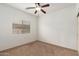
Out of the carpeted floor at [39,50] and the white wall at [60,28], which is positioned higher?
the white wall at [60,28]

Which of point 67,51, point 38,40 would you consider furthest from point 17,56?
point 67,51

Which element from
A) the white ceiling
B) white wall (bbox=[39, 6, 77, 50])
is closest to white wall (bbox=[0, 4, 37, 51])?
the white ceiling

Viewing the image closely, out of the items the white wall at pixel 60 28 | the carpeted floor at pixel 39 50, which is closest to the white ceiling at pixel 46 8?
the white wall at pixel 60 28

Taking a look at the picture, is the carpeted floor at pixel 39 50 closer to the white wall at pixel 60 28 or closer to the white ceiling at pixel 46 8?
the white wall at pixel 60 28

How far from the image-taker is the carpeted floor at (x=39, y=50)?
1425mm

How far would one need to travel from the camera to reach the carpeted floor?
1.42 meters

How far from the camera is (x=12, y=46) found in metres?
A: 1.43

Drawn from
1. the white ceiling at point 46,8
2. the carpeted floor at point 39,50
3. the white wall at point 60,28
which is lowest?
the carpeted floor at point 39,50

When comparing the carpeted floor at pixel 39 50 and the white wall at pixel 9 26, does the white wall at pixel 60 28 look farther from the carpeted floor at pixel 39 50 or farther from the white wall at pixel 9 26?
the white wall at pixel 9 26

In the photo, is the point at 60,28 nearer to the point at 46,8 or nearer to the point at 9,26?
the point at 46,8

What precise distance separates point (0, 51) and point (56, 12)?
3.75 feet

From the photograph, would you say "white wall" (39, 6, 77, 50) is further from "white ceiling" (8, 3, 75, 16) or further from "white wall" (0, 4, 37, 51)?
"white wall" (0, 4, 37, 51)

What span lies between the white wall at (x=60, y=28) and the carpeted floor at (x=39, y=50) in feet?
0.26

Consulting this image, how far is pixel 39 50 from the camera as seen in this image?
1.48 m
